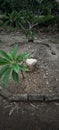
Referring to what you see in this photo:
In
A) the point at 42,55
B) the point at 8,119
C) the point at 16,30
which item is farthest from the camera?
the point at 16,30

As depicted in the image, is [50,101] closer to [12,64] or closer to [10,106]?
[10,106]

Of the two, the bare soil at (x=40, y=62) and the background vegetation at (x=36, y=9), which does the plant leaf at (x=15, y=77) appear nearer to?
the bare soil at (x=40, y=62)

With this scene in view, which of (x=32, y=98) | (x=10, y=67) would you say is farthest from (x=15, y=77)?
(x=32, y=98)

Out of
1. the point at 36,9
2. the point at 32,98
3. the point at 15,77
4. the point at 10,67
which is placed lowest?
the point at 32,98

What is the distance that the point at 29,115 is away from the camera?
3.12m

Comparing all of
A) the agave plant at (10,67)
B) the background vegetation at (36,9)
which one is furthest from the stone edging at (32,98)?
the background vegetation at (36,9)

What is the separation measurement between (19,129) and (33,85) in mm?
1070

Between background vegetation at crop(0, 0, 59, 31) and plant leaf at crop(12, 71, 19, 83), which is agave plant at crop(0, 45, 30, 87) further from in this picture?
background vegetation at crop(0, 0, 59, 31)

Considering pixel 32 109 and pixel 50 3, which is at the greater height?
pixel 50 3

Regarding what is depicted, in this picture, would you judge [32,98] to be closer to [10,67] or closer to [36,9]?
[10,67]

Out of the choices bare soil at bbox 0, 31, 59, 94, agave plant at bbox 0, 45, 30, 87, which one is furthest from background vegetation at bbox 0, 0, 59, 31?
agave plant at bbox 0, 45, 30, 87

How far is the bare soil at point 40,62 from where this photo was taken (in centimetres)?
370

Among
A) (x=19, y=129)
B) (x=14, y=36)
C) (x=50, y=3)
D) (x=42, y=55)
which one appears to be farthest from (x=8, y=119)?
(x=50, y=3)

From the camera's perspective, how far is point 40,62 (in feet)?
14.8
